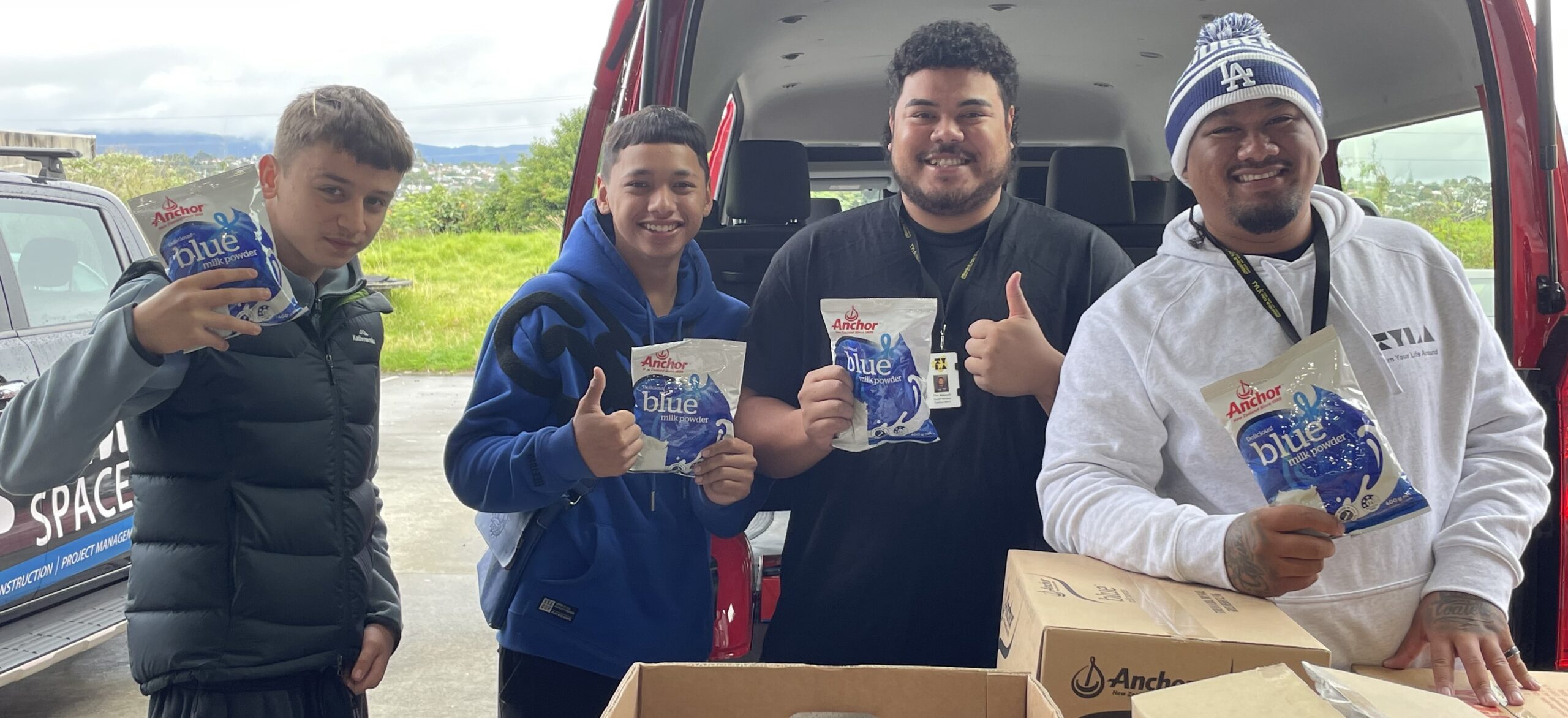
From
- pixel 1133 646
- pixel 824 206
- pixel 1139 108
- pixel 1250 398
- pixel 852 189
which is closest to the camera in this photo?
pixel 1133 646

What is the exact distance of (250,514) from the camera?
1564 millimetres

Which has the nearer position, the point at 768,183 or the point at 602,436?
the point at 602,436

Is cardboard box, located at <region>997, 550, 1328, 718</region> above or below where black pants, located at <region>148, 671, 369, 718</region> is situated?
above

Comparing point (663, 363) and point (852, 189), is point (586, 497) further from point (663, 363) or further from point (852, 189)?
point (852, 189)

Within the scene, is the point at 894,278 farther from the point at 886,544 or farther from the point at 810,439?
the point at 886,544

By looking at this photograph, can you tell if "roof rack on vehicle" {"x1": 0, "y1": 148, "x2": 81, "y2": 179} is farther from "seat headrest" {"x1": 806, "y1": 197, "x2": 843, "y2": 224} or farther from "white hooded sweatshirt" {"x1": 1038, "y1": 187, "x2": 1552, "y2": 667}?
"white hooded sweatshirt" {"x1": 1038, "y1": 187, "x2": 1552, "y2": 667}

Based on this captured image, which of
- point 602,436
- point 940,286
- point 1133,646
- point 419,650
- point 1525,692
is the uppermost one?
point 940,286

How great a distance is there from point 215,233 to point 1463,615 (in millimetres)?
1765

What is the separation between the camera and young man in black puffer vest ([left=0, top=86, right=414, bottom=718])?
1.42 metres

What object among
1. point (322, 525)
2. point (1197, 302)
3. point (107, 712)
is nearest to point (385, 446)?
point (107, 712)

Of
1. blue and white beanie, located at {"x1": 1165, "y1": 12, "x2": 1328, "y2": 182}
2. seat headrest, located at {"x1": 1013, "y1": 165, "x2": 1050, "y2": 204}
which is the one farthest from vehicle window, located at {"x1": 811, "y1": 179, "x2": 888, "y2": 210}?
blue and white beanie, located at {"x1": 1165, "y1": 12, "x2": 1328, "y2": 182}

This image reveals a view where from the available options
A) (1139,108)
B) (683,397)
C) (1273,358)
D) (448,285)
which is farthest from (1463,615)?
(448,285)

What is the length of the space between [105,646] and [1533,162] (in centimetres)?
474

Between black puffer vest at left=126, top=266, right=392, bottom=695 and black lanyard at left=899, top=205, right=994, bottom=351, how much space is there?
98 centimetres
